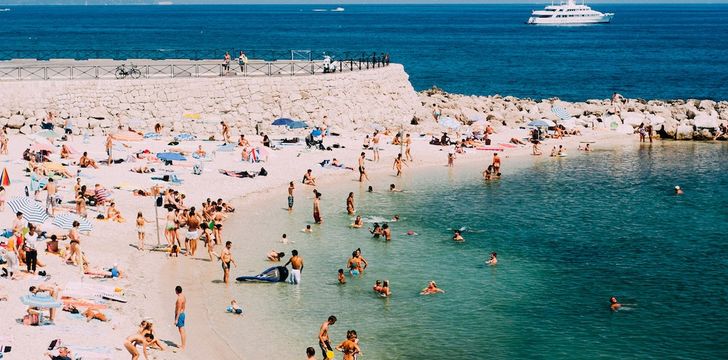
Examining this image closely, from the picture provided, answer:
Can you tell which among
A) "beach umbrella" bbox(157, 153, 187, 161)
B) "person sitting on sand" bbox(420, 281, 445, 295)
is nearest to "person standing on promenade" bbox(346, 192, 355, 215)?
"beach umbrella" bbox(157, 153, 187, 161)

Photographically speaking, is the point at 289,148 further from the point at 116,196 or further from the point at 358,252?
the point at 358,252

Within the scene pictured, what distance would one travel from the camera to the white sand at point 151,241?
21812 mm

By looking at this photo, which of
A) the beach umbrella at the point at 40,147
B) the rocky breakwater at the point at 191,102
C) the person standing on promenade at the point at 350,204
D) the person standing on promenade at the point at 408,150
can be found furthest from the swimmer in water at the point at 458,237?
the rocky breakwater at the point at 191,102

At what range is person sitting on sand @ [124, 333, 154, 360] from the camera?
66.0 ft

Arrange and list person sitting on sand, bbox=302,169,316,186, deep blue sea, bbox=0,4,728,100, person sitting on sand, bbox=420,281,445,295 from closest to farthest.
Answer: person sitting on sand, bbox=420,281,445,295 → person sitting on sand, bbox=302,169,316,186 → deep blue sea, bbox=0,4,728,100

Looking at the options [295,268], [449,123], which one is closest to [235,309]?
[295,268]

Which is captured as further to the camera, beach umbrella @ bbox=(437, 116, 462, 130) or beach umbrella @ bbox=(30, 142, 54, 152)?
beach umbrella @ bbox=(437, 116, 462, 130)

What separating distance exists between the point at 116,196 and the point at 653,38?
486ft

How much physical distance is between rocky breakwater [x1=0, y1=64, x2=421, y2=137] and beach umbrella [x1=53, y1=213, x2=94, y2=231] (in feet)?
57.8

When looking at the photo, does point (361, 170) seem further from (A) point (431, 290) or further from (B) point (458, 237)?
(A) point (431, 290)

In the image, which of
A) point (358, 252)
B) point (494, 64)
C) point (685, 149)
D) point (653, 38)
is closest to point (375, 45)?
point (494, 64)

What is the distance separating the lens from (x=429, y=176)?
1711 inches

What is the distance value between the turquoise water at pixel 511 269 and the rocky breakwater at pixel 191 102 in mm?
9406

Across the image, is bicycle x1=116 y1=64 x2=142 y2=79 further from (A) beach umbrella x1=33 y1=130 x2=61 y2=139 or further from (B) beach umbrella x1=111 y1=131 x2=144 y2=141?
(A) beach umbrella x1=33 y1=130 x2=61 y2=139
